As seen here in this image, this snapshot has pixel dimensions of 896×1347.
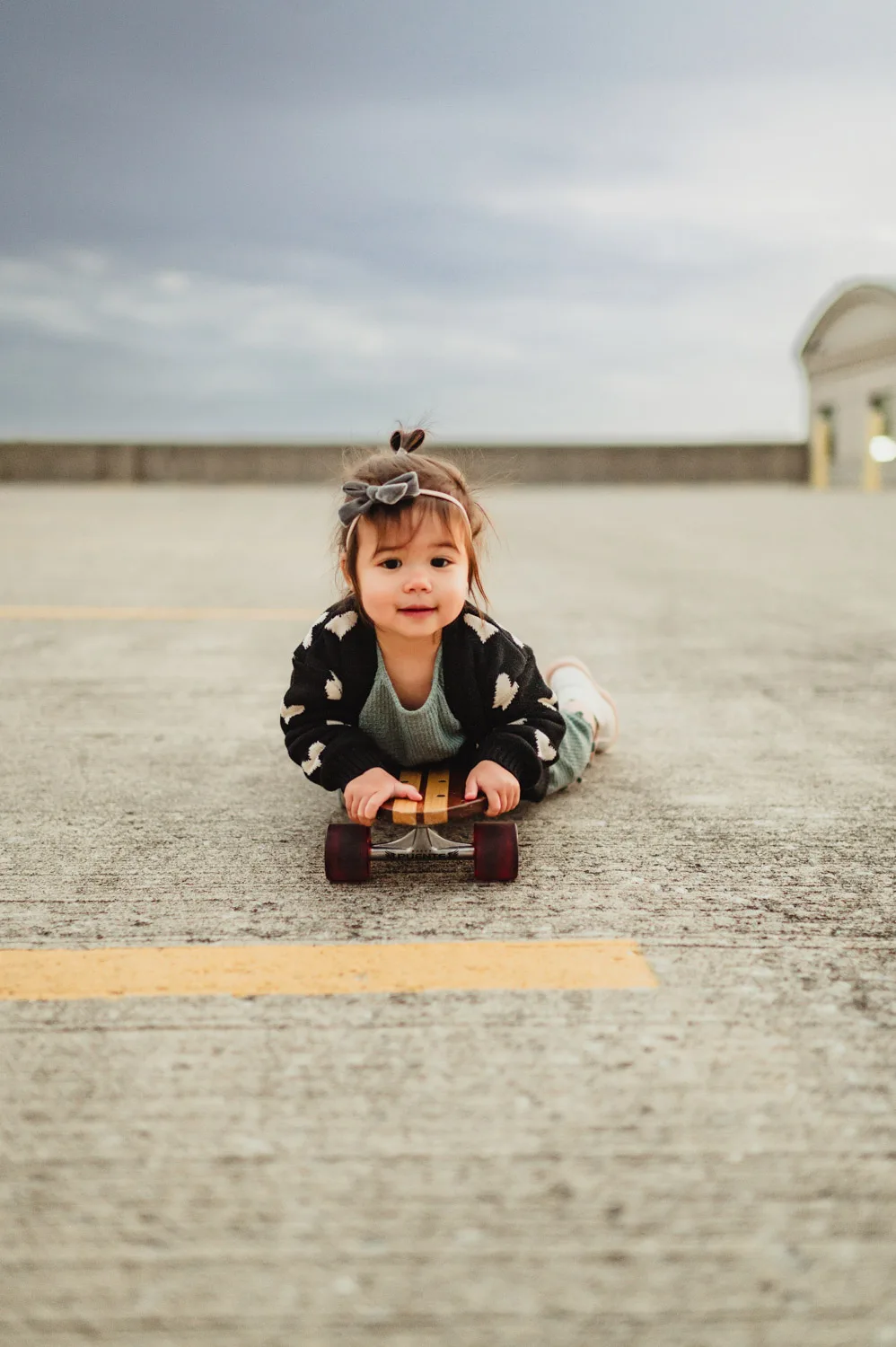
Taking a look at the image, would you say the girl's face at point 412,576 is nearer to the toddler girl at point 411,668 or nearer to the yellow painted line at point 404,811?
the toddler girl at point 411,668

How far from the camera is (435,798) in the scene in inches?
78.3

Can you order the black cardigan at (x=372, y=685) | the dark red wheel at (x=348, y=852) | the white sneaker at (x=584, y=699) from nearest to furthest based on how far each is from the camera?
the dark red wheel at (x=348, y=852) → the black cardigan at (x=372, y=685) → the white sneaker at (x=584, y=699)

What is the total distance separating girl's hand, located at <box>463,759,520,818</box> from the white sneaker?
648 millimetres

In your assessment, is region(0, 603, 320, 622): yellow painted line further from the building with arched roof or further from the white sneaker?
the building with arched roof

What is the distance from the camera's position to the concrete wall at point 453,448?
23594mm

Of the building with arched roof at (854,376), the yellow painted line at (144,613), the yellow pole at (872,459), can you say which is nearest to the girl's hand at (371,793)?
the yellow painted line at (144,613)

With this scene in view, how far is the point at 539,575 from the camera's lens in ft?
22.6

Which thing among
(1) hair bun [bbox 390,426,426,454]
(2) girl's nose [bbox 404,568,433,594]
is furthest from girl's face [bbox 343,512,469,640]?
(1) hair bun [bbox 390,426,426,454]

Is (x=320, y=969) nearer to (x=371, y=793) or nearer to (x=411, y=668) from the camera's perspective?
(x=371, y=793)

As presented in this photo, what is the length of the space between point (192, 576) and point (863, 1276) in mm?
6260

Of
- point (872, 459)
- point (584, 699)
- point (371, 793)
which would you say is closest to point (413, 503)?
point (371, 793)

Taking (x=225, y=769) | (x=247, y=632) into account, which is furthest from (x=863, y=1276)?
(x=247, y=632)

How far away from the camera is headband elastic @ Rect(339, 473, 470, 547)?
188 centimetres

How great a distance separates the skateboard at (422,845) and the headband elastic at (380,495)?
530 mm
